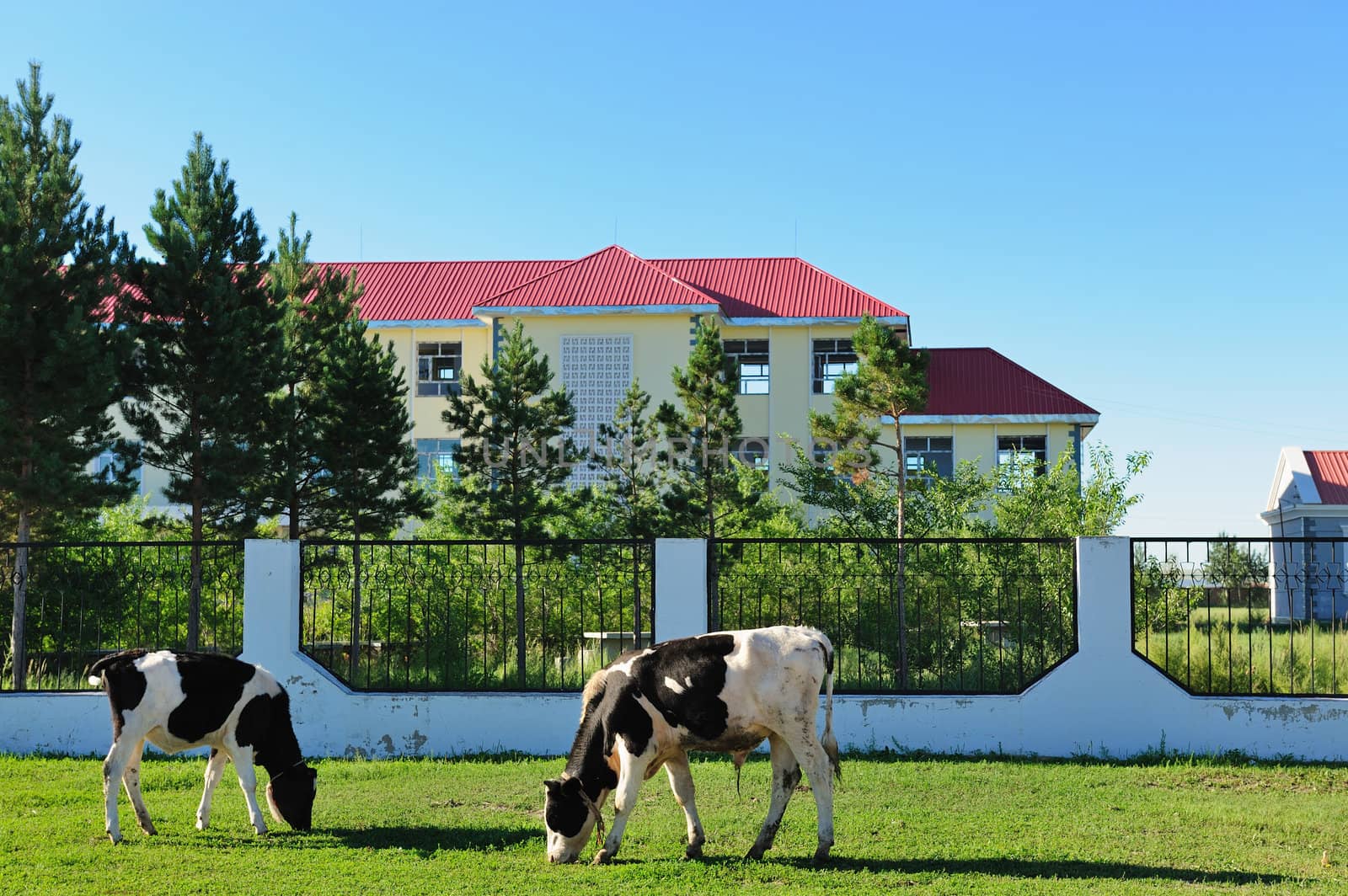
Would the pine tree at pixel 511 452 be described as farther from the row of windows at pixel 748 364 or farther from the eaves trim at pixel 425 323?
the eaves trim at pixel 425 323

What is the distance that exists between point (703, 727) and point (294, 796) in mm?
2703

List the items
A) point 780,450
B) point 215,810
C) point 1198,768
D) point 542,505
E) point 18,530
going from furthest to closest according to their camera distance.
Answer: point 780,450
point 542,505
point 18,530
point 1198,768
point 215,810

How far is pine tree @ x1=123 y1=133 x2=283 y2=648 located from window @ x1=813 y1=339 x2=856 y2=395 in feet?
53.2

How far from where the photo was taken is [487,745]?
1045cm

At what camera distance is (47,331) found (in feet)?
50.6

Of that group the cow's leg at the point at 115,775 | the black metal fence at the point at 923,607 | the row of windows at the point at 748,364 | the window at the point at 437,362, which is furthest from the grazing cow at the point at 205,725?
the window at the point at 437,362

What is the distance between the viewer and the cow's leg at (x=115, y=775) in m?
7.12

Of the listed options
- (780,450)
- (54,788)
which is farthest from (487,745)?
(780,450)

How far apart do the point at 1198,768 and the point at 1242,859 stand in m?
3.02

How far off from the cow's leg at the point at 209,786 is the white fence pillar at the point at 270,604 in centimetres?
289

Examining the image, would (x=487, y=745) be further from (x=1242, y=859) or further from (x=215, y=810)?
(x=1242, y=859)

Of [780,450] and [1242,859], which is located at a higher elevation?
[780,450]

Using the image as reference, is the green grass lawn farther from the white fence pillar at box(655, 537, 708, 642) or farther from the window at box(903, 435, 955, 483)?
the window at box(903, 435, 955, 483)

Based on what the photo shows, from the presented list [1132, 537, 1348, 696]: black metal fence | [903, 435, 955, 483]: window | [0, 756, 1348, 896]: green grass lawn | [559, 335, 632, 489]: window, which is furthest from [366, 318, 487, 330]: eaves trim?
[0, 756, 1348, 896]: green grass lawn
